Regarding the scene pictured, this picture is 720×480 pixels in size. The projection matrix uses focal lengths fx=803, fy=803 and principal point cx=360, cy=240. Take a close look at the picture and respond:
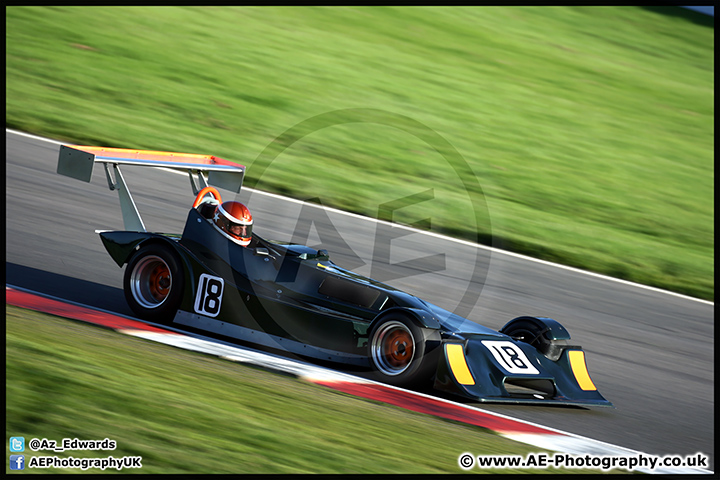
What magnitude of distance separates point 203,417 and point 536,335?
9.97 feet

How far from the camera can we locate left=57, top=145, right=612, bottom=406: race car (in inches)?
229

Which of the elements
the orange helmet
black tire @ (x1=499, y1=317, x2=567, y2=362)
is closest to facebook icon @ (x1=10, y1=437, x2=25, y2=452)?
A: the orange helmet

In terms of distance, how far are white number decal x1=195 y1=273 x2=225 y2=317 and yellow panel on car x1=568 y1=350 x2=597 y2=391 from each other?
2849 mm

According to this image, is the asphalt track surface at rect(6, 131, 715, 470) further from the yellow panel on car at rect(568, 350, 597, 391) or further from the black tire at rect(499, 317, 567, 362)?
the black tire at rect(499, 317, 567, 362)

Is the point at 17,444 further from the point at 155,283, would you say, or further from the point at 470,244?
the point at 470,244

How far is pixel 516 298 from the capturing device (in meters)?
9.37

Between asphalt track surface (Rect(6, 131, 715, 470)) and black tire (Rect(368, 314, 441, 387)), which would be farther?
asphalt track surface (Rect(6, 131, 715, 470))

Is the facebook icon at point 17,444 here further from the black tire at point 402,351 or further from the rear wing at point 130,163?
the rear wing at point 130,163

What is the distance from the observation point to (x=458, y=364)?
18.9ft

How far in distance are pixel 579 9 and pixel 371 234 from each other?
1966cm

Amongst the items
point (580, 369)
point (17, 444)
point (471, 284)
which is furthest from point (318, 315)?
point (471, 284)

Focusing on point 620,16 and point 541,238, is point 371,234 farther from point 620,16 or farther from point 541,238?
point 620,16

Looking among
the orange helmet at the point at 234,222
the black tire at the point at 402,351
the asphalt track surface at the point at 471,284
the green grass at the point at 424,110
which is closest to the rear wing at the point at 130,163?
the orange helmet at the point at 234,222
